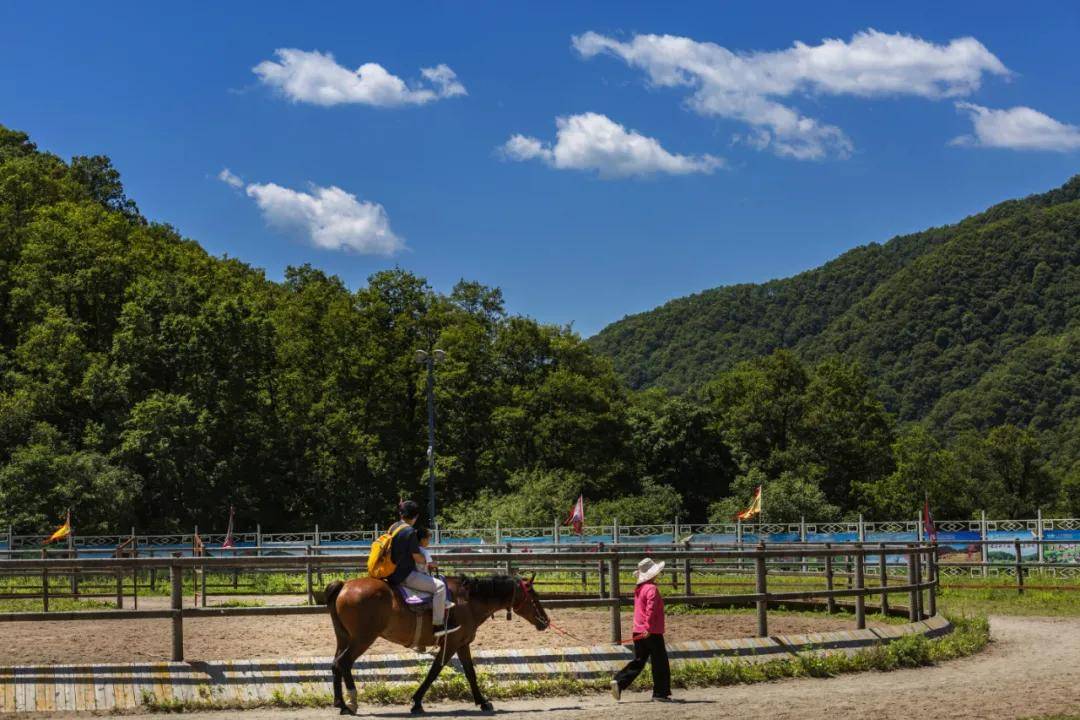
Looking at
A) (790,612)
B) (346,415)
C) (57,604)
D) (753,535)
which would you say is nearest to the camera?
(790,612)

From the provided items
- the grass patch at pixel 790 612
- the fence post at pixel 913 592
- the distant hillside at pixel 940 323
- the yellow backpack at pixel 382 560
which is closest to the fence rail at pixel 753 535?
the grass patch at pixel 790 612

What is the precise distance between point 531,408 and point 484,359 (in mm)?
5019

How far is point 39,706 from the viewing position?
35.1ft

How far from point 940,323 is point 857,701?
419 feet

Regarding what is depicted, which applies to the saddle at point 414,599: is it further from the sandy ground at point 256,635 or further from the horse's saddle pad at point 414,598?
the sandy ground at point 256,635

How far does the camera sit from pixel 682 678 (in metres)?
12.2

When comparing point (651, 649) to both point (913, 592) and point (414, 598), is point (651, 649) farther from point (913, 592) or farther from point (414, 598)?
point (913, 592)

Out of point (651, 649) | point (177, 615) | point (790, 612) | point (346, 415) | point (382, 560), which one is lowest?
point (790, 612)

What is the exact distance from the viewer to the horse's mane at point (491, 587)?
11320mm

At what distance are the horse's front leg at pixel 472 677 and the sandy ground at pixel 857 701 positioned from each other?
11 cm

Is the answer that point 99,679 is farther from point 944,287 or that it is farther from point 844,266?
point 844,266

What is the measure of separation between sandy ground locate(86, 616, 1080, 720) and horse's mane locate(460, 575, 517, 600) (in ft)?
3.54

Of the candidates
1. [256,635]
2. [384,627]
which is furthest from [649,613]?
[256,635]

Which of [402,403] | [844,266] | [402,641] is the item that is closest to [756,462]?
[402,403]
